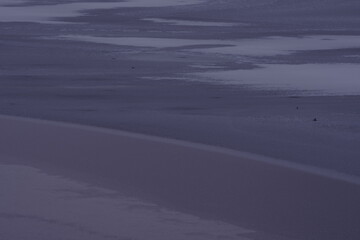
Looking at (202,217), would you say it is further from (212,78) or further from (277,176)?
(212,78)

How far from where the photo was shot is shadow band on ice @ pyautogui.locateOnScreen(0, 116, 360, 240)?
24.3 ft

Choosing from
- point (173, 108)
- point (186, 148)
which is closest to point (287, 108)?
point (173, 108)

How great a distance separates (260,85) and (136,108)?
2672mm

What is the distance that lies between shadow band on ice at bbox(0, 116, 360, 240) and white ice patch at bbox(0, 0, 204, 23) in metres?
17.5

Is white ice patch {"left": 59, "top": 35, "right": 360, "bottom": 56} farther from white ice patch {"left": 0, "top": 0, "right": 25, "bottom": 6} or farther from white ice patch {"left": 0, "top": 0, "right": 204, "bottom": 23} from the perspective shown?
white ice patch {"left": 0, "top": 0, "right": 25, "bottom": 6}

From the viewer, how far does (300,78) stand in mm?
15516

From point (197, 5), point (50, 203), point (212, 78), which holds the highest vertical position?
point (50, 203)

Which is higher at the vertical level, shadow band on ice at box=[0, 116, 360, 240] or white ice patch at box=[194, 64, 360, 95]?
shadow band on ice at box=[0, 116, 360, 240]

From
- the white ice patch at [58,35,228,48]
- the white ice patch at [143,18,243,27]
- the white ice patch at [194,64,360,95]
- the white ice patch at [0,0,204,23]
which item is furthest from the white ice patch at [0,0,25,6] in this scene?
the white ice patch at [194,64,360,95]

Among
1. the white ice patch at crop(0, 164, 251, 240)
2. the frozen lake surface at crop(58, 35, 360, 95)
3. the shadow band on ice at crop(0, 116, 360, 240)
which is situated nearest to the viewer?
the white ice patch at crop(0, 164, 251, 240)

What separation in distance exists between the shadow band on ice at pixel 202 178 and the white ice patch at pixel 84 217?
0.68ft

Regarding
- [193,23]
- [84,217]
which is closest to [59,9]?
[193,23]

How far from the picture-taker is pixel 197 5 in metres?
33.9

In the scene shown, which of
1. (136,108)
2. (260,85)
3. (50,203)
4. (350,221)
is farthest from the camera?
(260,85)
